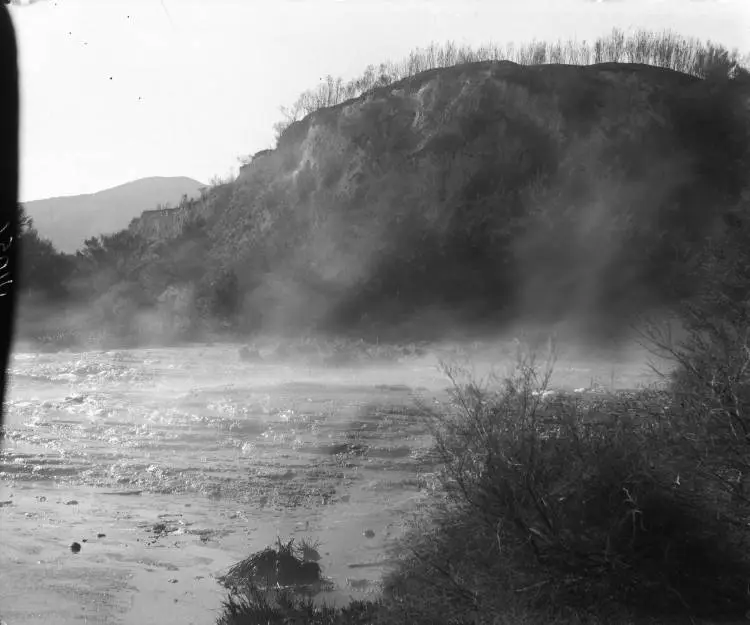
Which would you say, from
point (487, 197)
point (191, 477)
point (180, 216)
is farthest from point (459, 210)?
point (191, 477)

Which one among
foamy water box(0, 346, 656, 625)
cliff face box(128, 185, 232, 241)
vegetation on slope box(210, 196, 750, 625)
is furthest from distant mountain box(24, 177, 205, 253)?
vegetation on slope box(210, 196, 750, 625)

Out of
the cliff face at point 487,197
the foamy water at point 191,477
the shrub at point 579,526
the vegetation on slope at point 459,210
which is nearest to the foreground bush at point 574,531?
the shrub at point 579,526

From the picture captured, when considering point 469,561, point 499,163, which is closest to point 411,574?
point 469,561

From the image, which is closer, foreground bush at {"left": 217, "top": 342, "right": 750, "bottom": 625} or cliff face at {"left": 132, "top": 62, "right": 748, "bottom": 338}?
foreground bush at {"left": 217, "top": 342, "right": 750, "bottom": 625}

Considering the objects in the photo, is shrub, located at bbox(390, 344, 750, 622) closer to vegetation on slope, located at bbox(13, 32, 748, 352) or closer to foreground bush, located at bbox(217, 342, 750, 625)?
foreground bush, located at bbox(217, 342, 750, 625)

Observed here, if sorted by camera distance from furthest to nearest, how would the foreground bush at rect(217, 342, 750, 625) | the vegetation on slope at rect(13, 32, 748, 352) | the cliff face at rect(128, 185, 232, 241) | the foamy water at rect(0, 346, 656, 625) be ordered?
1. the cliff face at rect(128, 185, 232, 241)
2. the vegetation on slope at rect(13, 32, 748, 352)
3. the foamy water at rect(0, 346, 656, 625)
4. the foreground bush at rect(217, 342, 750, 625)
